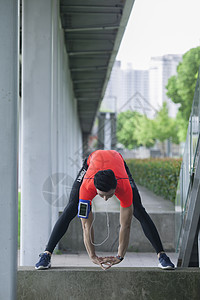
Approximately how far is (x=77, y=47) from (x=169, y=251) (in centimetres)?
777

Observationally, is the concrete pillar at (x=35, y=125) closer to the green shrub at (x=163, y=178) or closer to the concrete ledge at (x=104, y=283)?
the concrete ledge at (x=104, y=283)

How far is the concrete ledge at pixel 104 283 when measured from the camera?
4.43 m

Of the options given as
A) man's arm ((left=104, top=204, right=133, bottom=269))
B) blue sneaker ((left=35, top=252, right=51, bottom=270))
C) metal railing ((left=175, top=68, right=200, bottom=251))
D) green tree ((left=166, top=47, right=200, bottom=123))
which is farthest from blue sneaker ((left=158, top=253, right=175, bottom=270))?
green tree ((left=166, top=47, right=200, bottom=123))

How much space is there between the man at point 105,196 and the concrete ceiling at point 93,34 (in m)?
5.36

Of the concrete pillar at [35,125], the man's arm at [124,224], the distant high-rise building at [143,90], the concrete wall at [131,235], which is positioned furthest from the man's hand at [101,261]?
the distant high-rise building at [143,90]

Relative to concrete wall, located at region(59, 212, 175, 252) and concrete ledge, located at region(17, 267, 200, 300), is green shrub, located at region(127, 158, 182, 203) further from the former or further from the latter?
concrete ledge, located at region(17, 267, 200, 300)

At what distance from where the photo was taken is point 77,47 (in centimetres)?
1331

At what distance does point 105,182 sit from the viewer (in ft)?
12.3

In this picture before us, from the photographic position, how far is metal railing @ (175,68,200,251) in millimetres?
5477

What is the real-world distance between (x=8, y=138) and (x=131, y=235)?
4389 millimetres

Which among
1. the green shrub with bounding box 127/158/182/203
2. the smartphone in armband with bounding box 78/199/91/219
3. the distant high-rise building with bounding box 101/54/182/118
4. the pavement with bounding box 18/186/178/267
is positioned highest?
the distant high-rise building with bounding box 101/54/182/118

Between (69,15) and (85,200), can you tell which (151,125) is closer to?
(69,15)

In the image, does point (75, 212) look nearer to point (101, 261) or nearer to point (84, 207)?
point (84, 207)

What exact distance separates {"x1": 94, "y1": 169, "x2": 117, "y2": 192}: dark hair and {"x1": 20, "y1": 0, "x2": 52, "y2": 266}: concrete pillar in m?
2.73
